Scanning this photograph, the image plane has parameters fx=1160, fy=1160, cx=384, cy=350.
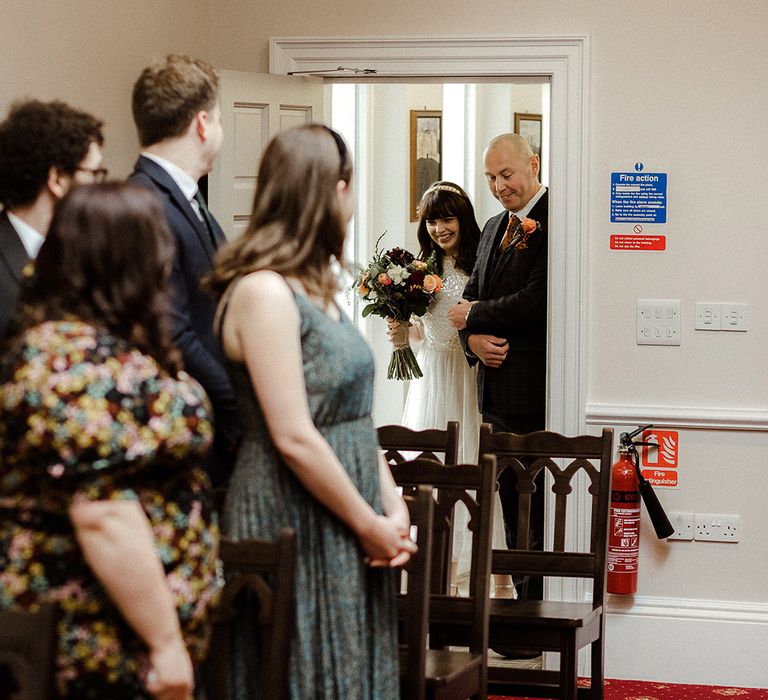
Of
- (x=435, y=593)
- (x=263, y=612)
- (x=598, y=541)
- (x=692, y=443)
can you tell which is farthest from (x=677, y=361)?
(x=263, y=612)

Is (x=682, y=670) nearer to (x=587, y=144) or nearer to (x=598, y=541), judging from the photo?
(x=598, y=541)

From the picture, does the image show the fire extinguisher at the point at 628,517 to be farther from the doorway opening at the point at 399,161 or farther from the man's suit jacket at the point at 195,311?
the doorway opening at the point at 399,161

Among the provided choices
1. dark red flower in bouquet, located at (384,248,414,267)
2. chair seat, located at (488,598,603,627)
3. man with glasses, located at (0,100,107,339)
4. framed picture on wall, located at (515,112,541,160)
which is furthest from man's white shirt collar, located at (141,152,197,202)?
framed picture on wall, located at (515,112,541,160)

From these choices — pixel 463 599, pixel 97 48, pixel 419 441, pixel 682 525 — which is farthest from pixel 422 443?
pixel 97 48

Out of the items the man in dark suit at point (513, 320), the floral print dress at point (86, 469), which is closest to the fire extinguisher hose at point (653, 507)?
the man in dark suit at point (513, 320)

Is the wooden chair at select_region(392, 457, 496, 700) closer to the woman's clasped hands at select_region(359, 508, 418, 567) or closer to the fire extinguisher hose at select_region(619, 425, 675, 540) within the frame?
the woman's clasped hands at select_region(359, 508, 418, 567)

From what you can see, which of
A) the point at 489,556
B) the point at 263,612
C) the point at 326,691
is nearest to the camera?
the point at 263,612

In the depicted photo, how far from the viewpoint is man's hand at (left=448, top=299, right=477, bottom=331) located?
4.84m

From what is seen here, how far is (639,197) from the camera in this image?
13.9 feet

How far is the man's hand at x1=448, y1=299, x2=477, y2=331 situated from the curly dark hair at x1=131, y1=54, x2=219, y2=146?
7.93ft

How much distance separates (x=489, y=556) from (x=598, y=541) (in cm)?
77

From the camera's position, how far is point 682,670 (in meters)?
4.28

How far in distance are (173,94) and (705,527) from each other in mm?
2674

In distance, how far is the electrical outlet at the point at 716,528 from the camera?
4.23 m
